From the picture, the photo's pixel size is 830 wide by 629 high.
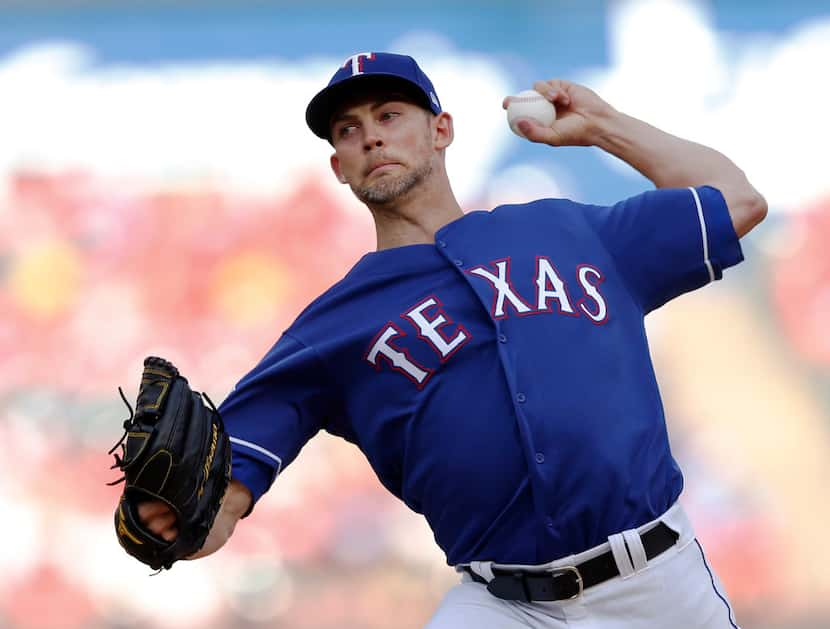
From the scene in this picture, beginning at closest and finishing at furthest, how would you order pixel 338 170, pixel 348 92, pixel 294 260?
pixel 348 92 < pixel 338 170 < pixel 294 260

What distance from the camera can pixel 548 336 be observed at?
222cm

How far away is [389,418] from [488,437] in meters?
0.22

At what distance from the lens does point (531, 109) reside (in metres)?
2.55

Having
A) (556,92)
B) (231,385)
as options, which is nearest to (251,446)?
(556,92)

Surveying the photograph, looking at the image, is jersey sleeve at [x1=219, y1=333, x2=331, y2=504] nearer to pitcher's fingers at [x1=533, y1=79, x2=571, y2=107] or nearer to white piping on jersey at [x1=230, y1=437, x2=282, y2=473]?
white piping on jersey at [x1=230, y1=437, x2=282, y2=473]

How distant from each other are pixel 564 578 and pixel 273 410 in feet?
2.24

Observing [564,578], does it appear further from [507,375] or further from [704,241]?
[704,241]

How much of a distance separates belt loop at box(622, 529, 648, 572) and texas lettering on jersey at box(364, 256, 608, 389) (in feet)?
1.38

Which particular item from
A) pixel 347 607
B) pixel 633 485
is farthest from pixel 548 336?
pixel 347 607

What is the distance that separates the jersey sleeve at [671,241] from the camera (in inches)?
91.7

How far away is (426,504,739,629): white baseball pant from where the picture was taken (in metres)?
2.12

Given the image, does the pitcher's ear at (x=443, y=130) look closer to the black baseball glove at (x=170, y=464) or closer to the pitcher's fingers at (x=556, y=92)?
the pitcher's fingers at (x=556, y=92)

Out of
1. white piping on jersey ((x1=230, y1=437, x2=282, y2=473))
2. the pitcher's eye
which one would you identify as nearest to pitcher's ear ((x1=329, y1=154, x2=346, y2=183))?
the pitcher's eye

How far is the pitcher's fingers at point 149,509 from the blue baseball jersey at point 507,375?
26 centimetres
